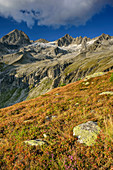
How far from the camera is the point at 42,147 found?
5664mm

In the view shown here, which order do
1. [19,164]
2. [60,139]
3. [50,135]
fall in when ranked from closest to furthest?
[19,164] < [60,139] < [50,135]

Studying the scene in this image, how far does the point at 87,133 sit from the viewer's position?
596 centimetres

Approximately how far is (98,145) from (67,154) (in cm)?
171

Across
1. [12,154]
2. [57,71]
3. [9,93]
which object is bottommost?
[9,93]

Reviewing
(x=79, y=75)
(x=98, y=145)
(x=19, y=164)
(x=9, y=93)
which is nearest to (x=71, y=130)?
(x=98, y=145)

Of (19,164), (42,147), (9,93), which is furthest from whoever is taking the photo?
(9,93)

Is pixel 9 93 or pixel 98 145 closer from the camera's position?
pixel 98 145

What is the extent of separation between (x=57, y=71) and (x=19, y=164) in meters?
197

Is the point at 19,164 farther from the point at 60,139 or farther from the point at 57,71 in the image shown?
the point at 57,71

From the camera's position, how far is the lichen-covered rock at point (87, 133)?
5449mm

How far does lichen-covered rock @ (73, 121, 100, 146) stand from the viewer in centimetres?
545

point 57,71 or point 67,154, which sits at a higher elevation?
point 57,71

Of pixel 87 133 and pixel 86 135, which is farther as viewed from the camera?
pixel 87 133

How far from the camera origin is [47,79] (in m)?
192
